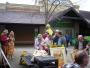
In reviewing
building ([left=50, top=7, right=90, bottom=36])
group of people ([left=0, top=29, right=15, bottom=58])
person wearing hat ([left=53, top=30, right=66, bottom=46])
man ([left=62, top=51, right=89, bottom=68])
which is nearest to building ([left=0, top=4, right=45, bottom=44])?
building ([left=50, top=7, right=90, bottom=36])

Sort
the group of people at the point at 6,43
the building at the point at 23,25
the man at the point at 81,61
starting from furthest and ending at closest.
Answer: the building at the point at 23,25, the group of people at the point at 6,43, the man at the point at 81,61

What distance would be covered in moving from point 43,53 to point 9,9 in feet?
100

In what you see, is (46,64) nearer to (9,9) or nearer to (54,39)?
(54,39)

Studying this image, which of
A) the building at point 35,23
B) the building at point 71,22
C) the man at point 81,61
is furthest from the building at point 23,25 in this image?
the man at point 81,61

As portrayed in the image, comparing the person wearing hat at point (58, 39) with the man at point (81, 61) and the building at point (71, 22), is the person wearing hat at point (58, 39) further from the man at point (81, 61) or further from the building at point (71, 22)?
the building at point (71, 22)

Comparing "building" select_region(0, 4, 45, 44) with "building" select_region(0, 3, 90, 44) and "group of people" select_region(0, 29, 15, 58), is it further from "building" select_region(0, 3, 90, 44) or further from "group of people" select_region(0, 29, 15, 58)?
"group of people" select_region(0, 29, 15, 58)

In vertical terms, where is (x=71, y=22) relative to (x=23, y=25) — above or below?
above

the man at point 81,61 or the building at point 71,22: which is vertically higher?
the man at point 81,61

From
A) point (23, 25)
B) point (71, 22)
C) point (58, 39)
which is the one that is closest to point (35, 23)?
point (23, 25)

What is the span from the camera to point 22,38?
119 feet

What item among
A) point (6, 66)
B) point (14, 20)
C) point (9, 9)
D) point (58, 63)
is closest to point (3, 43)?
point (6, 66)

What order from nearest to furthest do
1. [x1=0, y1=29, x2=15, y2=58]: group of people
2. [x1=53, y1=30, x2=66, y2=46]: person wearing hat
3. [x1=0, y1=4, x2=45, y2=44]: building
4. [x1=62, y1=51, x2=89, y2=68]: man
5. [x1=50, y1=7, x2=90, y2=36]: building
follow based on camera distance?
[x1=62, y1=51, x2=89, y2=68]: man < [x1=53, y1=30, x2=66, y2=46]: person wearing hat < [x1=0, y1=29, x2=15, y2=58]: group of people < [x1=0, y1=4, x2=45, y2=44]: building < [x1=50, y1=7, x2=90, y2=36]: building

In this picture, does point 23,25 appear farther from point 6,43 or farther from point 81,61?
point 81,61

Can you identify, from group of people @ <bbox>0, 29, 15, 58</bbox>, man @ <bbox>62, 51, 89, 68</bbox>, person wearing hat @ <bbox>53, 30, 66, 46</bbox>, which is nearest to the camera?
man @ <bbox>62, 51, 89, 68</bbox>
